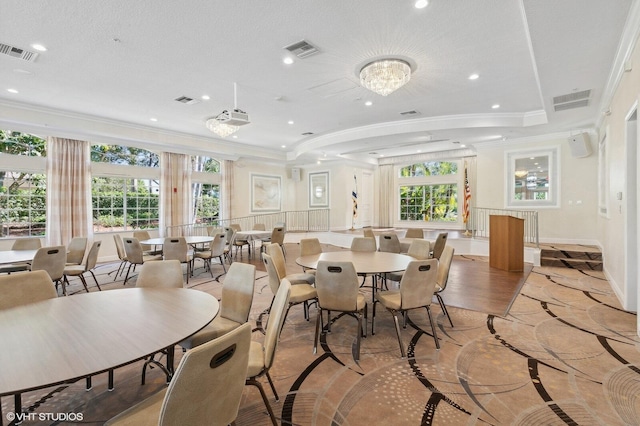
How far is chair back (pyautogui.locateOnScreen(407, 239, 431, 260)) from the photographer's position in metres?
4.46

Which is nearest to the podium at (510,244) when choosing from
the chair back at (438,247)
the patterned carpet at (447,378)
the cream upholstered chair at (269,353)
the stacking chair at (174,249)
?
the chair back at (438,247)

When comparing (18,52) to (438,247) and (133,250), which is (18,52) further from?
(438,247)

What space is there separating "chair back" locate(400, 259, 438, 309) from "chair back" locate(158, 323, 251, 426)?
1916 mm

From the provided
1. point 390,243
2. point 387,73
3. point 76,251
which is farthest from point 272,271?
point 76,251

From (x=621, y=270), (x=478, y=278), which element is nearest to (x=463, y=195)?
(x=478, y=278)

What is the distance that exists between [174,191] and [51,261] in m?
5.11

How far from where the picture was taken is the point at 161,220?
8.77 meters

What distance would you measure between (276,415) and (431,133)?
24.0 feet

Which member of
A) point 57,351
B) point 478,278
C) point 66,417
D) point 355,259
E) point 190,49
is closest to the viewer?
point 57,351

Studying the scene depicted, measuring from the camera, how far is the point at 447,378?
98.6 inches

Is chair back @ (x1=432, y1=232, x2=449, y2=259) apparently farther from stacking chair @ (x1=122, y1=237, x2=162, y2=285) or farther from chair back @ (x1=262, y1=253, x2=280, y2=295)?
stacking chair @ (x1=122, y1=237, x2=162, y2=285)

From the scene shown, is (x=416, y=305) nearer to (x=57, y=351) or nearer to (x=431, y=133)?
(x=57, y=351)

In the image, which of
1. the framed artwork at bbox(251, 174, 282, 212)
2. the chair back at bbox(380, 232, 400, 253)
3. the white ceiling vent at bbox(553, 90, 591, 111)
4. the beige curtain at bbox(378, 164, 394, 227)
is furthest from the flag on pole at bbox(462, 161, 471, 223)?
the framed artwork at bbox(251, 174, 282, 212)

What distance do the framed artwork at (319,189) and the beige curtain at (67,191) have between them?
7571mm
